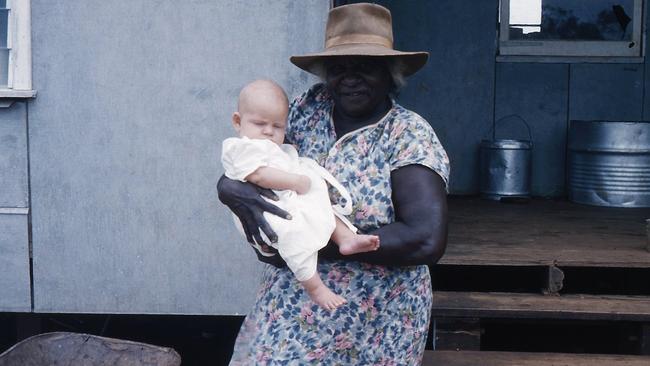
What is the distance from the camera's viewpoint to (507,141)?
6.53 meters

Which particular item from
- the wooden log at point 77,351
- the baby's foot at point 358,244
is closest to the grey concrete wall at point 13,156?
the wooden log at point 77,351

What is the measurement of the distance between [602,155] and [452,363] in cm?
338

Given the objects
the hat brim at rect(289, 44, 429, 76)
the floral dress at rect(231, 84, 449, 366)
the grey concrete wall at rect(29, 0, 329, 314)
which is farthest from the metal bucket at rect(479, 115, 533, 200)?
the floral dress at rect(231, 84, 449, 366)

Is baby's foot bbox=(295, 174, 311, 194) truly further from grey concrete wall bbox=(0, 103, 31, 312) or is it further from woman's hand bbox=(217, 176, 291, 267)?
grey concrete wall bbox=(0, 103, 31, 312)

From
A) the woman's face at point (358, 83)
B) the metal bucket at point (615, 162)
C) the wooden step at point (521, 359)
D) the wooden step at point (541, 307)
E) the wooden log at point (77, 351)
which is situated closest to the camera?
the woman's face at point (358, 83)

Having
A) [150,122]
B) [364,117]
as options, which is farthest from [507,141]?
[364,117]

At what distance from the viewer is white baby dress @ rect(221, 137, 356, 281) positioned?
7.54 feet

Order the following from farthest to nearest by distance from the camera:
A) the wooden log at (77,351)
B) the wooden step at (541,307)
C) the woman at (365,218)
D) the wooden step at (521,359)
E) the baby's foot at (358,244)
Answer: the wooden step at (541,307)
the wooden step at (521,359)
the wooden log at (77,351)
the woman at (365,218)
the baby's foot at (358,244)

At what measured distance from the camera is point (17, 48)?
3.93 m

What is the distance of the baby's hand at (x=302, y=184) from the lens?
2.35m

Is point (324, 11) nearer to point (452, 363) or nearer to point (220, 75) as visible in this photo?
point (220, 75)

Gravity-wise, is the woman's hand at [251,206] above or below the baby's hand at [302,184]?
below

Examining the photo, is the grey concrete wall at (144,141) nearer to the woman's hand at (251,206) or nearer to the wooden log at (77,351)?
the wooden log at (77,351)

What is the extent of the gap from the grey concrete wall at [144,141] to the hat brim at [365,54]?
1.18 metres
